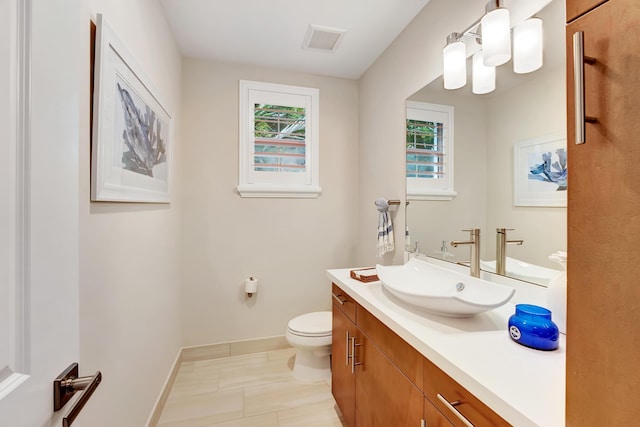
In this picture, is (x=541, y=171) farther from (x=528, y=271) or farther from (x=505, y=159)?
(x=528, y=271)

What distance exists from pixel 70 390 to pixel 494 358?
1.02 meters

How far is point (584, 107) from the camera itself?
490mm

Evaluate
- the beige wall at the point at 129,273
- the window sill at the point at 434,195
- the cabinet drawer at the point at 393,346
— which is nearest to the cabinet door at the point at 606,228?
A: the cabinet drawer at the point at 393,346

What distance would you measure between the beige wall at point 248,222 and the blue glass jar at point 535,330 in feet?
6.18

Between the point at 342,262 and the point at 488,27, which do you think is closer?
the point at 488,27

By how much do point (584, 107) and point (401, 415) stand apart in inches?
42.5

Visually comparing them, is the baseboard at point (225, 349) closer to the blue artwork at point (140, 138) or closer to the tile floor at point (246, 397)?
the tile floor at point (246, 397)

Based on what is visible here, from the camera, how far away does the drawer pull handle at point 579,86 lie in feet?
1.61

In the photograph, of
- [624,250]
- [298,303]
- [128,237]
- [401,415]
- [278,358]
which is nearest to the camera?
[624,250]

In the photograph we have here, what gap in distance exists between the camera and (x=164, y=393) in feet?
6.01

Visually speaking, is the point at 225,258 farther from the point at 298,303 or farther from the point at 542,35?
the point at 542,35

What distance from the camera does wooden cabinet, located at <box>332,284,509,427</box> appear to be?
0.77 metres

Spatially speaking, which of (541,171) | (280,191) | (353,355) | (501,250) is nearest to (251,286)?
(280,191)

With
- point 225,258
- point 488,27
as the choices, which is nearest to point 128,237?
point 225,258
